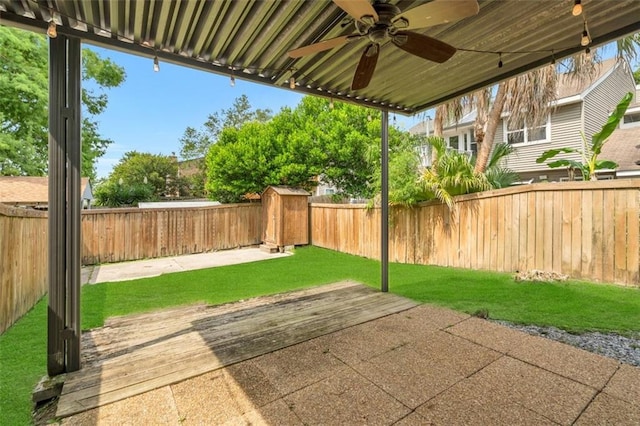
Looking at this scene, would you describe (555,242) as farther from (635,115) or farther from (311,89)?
(635,115)

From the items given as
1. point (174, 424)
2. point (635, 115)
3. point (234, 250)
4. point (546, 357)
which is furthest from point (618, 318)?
point (635, 115)

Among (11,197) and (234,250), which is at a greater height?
(11,197)

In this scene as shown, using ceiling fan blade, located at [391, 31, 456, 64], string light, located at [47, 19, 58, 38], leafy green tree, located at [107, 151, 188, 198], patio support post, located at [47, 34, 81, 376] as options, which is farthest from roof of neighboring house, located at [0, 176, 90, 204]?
ceiling fan blade, located at [391, 31, 456, 64]

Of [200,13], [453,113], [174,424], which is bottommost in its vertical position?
[174,424]

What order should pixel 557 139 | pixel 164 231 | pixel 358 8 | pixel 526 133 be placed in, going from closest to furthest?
pixel 358 8, pixel 164 231, pixel 557 139, pixel 526 133

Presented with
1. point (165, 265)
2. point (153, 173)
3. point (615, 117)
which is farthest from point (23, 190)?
point (615, 117)

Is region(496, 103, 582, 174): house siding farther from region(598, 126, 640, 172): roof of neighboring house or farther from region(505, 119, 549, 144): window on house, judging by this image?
region(598, 126, 640, 172): roof of neighboring house

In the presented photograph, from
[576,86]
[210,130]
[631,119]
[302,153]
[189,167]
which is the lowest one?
[302,153]

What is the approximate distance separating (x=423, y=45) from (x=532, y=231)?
436 centimetres

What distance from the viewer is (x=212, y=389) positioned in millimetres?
2014

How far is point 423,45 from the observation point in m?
2.31

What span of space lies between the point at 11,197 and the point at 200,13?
41.6ft

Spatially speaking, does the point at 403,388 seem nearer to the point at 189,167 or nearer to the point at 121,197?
the point at 121,197

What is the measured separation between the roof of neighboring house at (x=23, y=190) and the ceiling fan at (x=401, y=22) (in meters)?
Answer: 12.1
